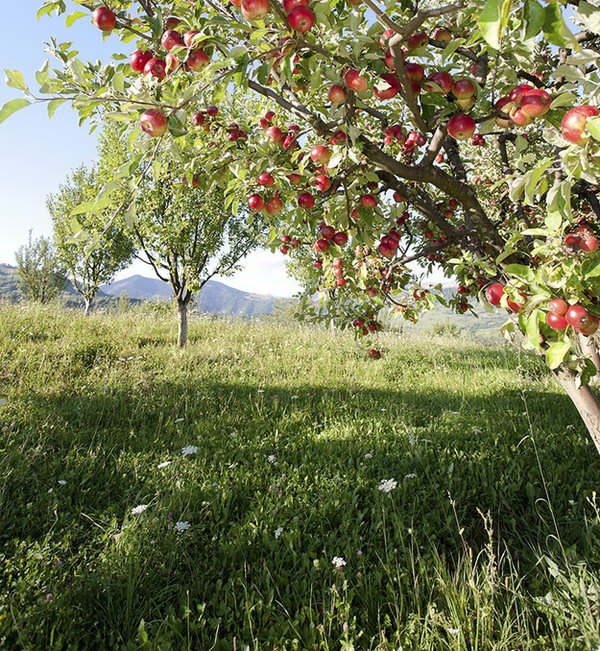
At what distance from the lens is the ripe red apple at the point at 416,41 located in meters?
1.81

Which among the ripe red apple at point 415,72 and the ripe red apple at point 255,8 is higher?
the ripe red apple at point 415,72

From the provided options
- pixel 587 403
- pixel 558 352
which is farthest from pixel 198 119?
pixel 587 403

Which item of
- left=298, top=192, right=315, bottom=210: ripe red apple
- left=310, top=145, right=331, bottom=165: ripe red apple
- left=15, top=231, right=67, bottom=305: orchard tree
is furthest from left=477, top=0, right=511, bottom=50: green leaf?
left=15, top=231, right=67, bottom=305: orchard tree

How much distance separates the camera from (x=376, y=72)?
69.7 inches

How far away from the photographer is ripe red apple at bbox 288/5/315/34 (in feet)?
4.66

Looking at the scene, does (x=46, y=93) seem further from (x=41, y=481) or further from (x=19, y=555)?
(x=41, y=481)

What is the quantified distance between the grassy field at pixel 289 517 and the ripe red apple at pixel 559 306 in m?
1.24

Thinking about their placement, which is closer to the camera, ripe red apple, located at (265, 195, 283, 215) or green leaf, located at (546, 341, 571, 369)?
green leaf, located at (546, 341, 571, 369)

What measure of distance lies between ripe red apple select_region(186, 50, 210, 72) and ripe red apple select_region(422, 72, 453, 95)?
106 centimetres

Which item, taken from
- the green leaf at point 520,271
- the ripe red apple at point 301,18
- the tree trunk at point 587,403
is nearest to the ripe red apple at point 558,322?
the green leaf at point 520,271

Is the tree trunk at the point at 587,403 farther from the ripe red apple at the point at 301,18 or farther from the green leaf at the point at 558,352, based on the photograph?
the ripe red apple at the point at 301,18

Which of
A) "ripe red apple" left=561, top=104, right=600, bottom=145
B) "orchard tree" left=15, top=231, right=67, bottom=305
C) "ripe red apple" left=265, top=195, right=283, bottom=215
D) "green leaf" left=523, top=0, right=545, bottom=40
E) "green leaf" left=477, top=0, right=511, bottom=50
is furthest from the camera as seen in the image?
"orchard tree" left=15, top=231, right=67, bottom=305

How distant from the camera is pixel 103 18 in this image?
1849 mm

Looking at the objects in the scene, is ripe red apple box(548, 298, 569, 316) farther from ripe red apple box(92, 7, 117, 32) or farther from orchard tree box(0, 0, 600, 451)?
ripe red apple box(92, 7, 117, 32)
